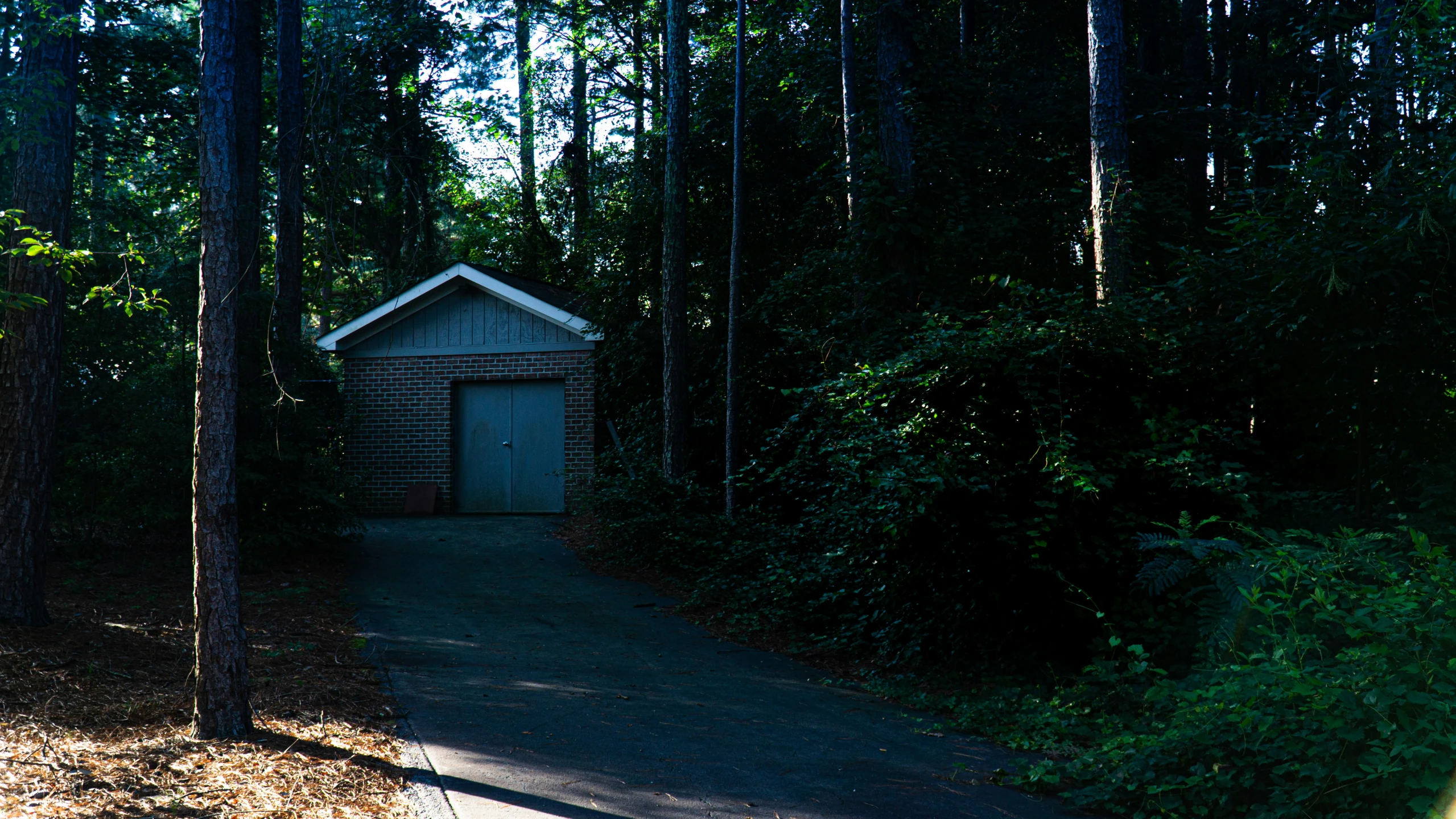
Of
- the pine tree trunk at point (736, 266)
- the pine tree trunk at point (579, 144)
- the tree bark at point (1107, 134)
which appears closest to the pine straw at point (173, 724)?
the pine tree trunk at point (736, 266)

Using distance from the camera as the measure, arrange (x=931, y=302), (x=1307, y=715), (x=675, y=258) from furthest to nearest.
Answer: (x=675, y=258) < (x=931, y=302) < (x=1307, y=715)

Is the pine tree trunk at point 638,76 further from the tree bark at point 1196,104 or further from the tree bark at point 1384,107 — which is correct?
the tree bark at point 1384,107

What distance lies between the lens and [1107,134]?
10.0 meters

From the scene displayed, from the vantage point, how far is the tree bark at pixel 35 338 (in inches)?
298

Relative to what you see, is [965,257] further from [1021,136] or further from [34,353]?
[34,353]

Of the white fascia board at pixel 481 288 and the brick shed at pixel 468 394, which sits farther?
the brick shed at pixel 468 394

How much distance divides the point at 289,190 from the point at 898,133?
28.1ft

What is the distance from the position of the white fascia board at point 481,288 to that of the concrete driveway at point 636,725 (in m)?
7.62

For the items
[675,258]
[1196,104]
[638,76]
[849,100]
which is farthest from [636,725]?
[638,76]

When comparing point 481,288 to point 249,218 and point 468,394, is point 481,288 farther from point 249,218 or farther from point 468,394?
point 249,218

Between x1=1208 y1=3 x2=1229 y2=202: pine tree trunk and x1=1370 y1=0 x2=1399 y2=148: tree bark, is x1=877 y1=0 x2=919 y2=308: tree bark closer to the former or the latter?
x1=1370 y1=0 x2=1399 y2=148: tree bark

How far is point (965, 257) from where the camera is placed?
1183cm

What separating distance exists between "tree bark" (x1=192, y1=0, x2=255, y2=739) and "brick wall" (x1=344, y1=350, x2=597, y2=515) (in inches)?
474

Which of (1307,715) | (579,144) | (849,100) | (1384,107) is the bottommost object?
(1307,715)
